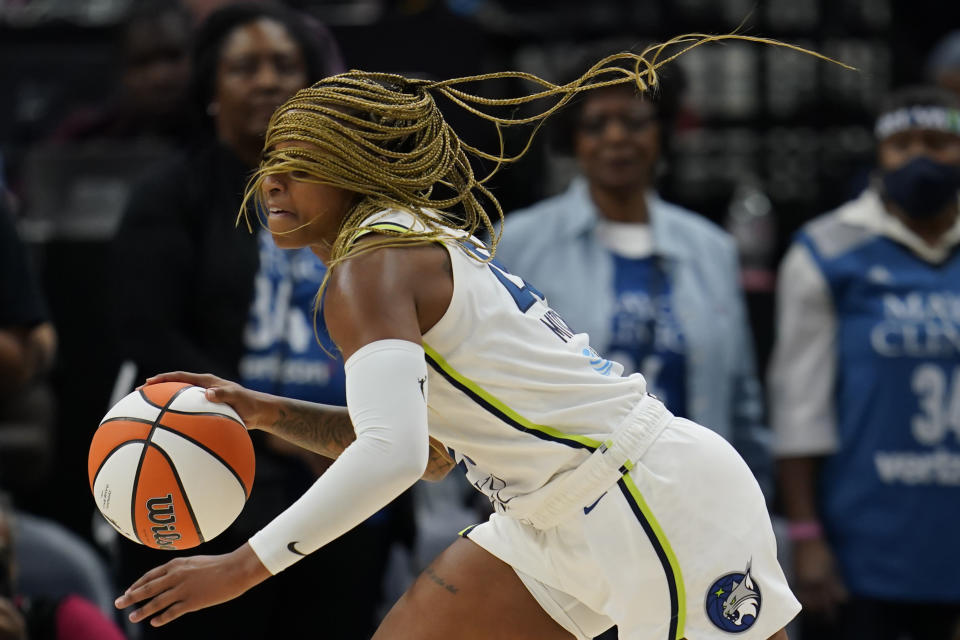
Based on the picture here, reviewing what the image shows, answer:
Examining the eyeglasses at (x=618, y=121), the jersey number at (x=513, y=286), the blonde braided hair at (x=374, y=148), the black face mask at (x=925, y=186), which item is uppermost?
the blonde braided hair at (x=374, y=148)

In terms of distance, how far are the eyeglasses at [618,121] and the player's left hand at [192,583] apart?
2543 mm

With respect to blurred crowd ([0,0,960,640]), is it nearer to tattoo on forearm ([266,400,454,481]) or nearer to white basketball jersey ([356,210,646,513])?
tattoo on forearm ([266,400,454,481])

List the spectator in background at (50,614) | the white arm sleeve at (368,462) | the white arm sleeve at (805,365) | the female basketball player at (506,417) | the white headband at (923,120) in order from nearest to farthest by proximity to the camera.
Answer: the white arm sleeve at (368,462) < the female basketball player at (506,417) < the spectator in background at (50,614) < the white arm sleeve at (805,365) < the white headband at (923,120)

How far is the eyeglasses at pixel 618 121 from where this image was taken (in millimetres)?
4922

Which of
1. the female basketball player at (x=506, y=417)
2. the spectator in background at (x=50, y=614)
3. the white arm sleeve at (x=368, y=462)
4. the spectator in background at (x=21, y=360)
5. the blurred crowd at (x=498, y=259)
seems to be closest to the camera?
the white arm sleeve at (x=368, y=462)

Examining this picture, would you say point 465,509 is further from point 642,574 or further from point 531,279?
point 642,574

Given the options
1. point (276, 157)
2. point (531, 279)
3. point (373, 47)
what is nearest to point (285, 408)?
point (276, 157)

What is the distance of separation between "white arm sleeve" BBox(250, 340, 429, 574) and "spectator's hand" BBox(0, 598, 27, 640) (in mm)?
1495

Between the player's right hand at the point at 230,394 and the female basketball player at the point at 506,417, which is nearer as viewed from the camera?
the female basketball player at the point at 506,417

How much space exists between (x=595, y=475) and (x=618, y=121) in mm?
2149

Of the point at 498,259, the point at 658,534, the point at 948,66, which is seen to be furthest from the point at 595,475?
the point at 948,66

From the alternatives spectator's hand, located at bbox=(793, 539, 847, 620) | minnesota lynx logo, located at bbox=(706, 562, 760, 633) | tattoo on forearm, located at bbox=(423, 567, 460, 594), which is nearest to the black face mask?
spectator's hand, located at bbox=(793, 539, 847, 620)

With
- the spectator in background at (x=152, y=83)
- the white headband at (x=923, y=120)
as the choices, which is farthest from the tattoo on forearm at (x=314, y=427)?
the spectator in background at (x=152, y=83)

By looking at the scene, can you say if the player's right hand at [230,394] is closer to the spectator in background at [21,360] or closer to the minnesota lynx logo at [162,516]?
the minnesota lynx logo at [162,516]
